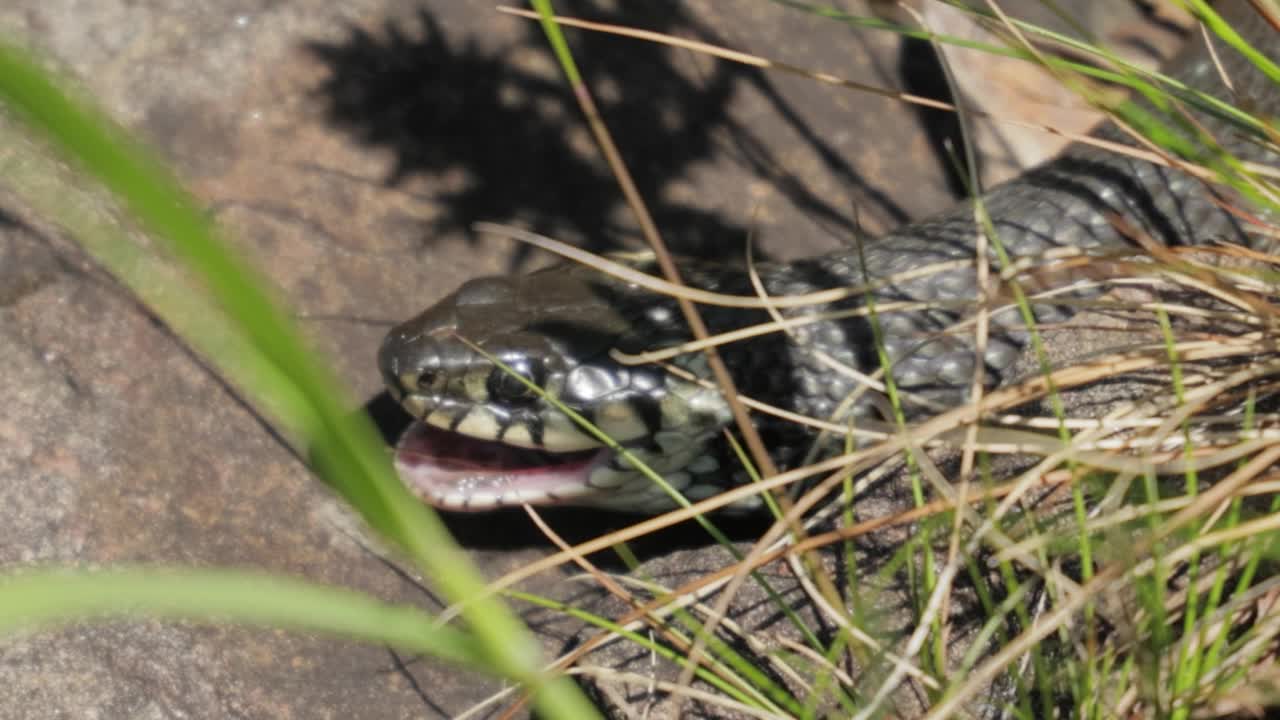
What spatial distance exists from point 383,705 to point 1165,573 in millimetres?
1373

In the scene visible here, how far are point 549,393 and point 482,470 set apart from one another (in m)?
0.25

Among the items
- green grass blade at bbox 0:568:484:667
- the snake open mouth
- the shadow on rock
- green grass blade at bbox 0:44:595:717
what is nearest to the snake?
the snake open mouth

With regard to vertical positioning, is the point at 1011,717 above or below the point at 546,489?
above

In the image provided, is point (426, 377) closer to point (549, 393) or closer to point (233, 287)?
point (549, 393)

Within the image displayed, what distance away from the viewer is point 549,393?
2943mm

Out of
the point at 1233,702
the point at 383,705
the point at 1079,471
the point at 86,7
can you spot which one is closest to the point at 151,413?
the point at 383,705

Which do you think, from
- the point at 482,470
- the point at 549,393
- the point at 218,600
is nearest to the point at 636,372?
the point at 549,393

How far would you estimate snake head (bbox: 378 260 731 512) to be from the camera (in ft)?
9.71

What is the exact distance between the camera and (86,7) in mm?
3467

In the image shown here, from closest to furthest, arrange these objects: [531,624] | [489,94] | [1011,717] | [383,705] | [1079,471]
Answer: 1. [1079,471]
2. [1011,717]
3. [383,705]
4. [531,624]
5. [489,94]

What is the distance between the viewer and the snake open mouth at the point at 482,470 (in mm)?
2979

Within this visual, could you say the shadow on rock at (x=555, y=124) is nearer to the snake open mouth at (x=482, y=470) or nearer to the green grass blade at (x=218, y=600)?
the snake open mouth at (x=482, y=470)

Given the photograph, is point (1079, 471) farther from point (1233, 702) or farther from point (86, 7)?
point (86, 7)

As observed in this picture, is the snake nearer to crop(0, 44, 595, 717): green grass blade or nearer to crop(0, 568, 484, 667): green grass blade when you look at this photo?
crop(0, 568, 484, 667): green grass blade
